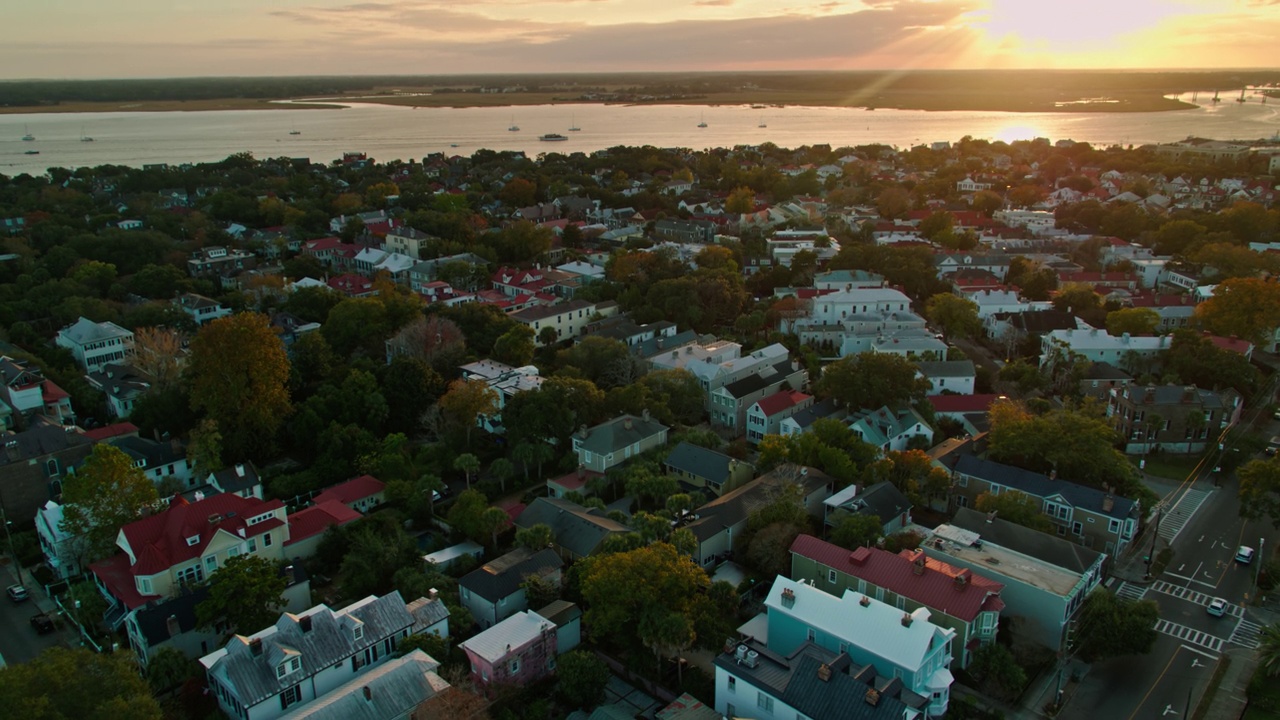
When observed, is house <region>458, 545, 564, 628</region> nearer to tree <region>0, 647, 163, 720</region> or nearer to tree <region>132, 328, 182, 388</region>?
tree <region>0, 647, 163, 720</region>

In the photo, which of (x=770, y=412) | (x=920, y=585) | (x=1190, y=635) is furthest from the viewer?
(x=770, y=412)

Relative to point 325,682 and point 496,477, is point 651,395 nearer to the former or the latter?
point 496,477

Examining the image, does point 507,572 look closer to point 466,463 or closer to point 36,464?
point 466,463

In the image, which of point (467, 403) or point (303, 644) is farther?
point (467, 403)

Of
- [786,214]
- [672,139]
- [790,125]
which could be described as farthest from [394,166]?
[790,125]

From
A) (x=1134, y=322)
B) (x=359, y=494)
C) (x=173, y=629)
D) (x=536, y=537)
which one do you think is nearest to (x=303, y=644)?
(x=173, y=629)
